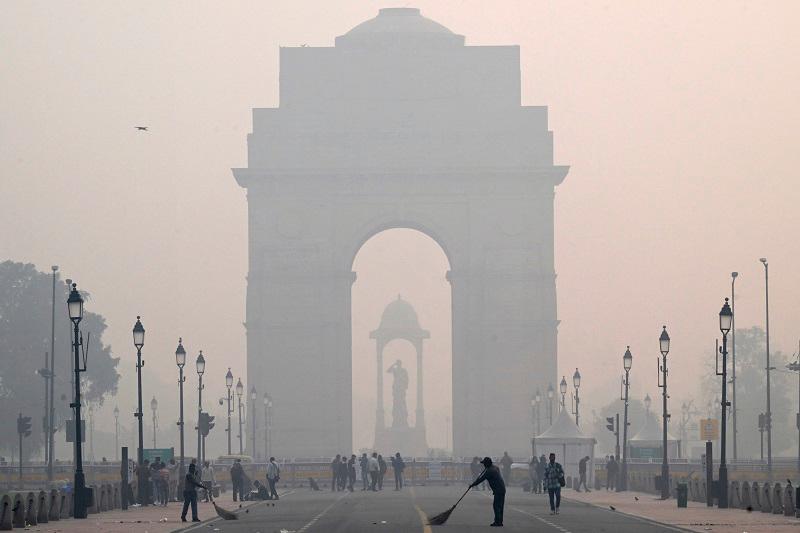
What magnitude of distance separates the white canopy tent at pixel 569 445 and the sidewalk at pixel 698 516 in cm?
1055

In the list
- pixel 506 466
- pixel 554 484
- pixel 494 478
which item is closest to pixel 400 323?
pixel 506 466

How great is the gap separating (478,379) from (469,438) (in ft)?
11.1

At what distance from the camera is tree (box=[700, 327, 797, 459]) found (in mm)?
148625

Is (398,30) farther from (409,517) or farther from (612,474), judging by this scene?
(409,517)

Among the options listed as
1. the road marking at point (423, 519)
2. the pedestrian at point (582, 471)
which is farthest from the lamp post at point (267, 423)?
the road marking at point (423, 519)

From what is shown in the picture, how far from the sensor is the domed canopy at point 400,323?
163375mm

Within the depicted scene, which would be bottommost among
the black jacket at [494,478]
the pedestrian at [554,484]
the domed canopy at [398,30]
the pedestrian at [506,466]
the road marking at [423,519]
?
the pedestrian at [506,466]

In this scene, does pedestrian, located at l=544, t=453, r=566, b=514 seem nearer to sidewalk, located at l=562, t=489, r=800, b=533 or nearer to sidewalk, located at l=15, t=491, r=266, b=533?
sidewalk, located at l=562, t=489, r=800, b=533

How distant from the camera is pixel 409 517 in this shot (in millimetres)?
44000

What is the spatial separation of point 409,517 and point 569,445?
30033 mm

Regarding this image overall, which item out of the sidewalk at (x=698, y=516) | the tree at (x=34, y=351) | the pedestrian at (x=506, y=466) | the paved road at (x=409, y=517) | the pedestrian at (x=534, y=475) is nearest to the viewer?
the paved road at (x=409, y=517)

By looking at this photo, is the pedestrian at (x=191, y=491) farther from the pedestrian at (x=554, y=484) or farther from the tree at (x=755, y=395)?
the tree at (x=755, y=395)

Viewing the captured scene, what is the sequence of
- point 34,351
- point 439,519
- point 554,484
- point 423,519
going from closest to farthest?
point 439,519 < point 423,519 < point 554,484 < point 34,351

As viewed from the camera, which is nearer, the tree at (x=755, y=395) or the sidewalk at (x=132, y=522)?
the sidewalk at (x=132, y=522)
